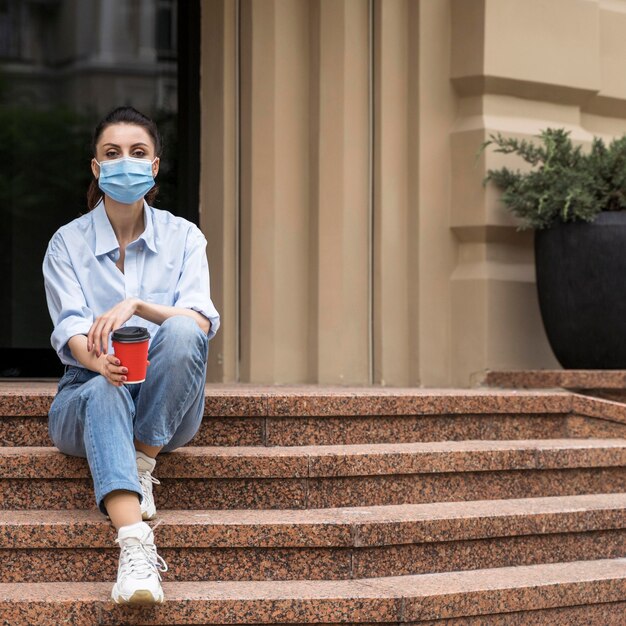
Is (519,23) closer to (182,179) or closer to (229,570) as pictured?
(182,179)

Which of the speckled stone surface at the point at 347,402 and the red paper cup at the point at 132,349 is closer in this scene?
the red paper cup at the point at 132,349

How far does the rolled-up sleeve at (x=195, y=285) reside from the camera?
4230 mm

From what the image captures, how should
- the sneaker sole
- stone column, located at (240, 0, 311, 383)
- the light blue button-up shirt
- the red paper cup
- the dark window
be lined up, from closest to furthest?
the sneaker sole < the red paper cup < the light blue button-up shirt < stone column, located at (240, 0, 311, 383) < the dark window

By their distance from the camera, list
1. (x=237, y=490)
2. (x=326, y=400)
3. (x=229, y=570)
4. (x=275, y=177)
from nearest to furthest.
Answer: (x=229, y=570) → (x=237, y=490) → (x=326, y=400) → (x=275, y=177)

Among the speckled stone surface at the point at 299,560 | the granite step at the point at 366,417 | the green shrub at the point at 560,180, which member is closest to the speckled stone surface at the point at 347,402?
the granite step at the point at 366,417

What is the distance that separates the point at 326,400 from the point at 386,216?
190 cm

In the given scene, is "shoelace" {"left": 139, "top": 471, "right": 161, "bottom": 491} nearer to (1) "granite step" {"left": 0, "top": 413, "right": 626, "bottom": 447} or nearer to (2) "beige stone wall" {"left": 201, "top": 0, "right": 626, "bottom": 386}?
(1) "granite step" {"left": 0, "top": 413, "right": 626, "bottom": 447}

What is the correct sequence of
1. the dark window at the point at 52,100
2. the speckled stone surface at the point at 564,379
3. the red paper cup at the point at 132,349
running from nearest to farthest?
1. the red paper cup at the point at 132,349
2. the speckled stone surface at the point at 564,379
3. the dark window at the point at 52,100

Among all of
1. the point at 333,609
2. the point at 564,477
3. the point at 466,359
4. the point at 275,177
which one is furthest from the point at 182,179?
the point at 333,609

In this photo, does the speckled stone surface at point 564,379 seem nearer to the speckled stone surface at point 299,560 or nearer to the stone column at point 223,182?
the speckled stone surface at point 299,560

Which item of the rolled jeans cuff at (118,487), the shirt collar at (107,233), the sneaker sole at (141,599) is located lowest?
the sneaker sole at (141,599)

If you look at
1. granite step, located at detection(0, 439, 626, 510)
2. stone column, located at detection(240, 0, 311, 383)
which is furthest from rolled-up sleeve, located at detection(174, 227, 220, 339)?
stone column, located at detection(240, 0, 311, 383)

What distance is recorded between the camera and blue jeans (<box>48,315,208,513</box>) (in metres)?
3.82

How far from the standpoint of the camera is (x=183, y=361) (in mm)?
3957
